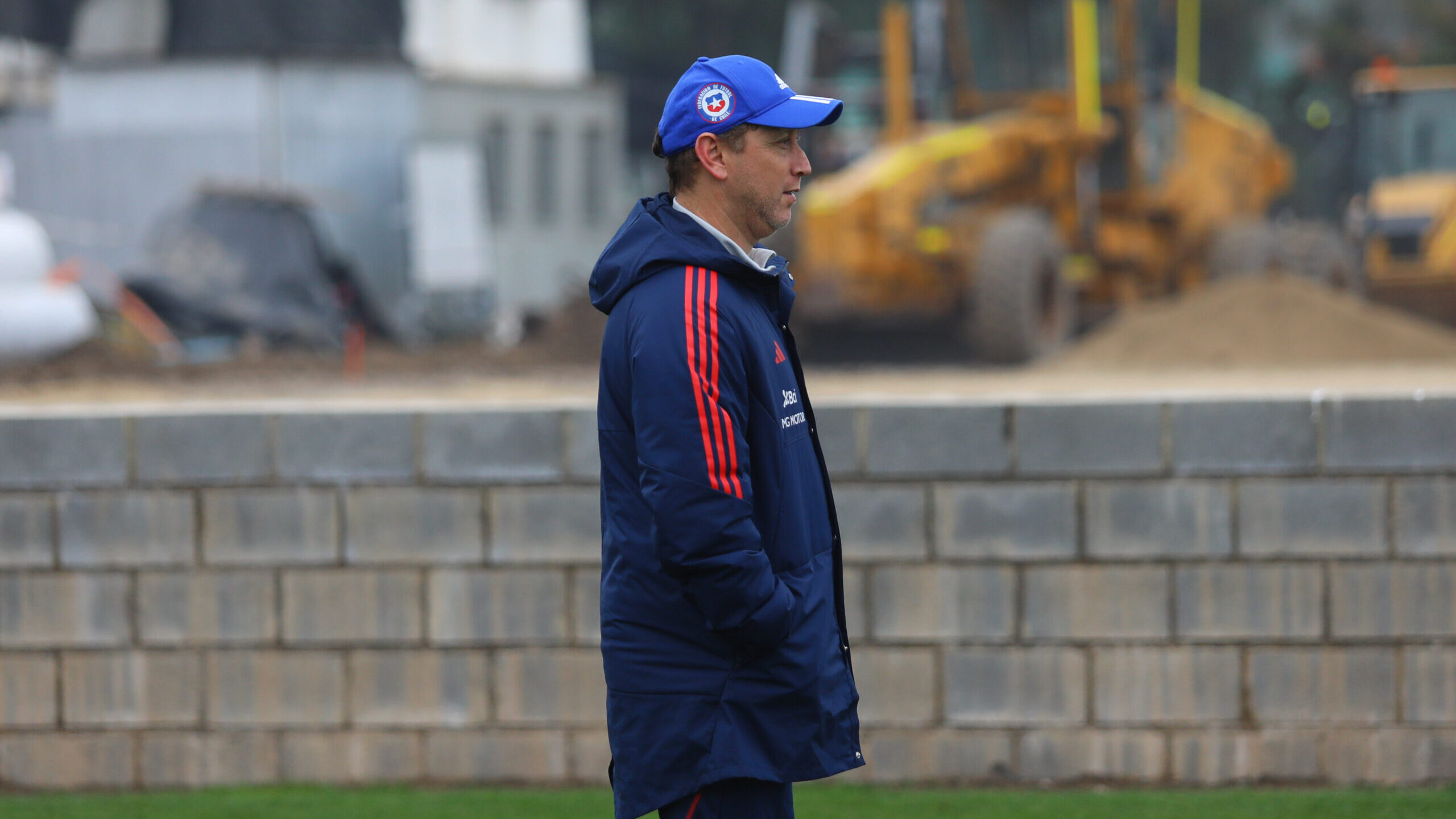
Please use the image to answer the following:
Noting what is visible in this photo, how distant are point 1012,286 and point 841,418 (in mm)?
6542

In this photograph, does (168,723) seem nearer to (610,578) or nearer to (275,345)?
(610,578)

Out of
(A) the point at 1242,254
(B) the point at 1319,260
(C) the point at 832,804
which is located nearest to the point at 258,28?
(A) the point at 1242,254

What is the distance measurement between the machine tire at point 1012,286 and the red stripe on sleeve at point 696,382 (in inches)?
361

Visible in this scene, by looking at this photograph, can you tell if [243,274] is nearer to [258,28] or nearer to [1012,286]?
[258,28]

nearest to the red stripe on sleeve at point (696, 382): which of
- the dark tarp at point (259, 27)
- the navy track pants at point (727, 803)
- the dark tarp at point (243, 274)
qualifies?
the navy track pants at point (727, 803)

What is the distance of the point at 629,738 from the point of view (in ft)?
8.92

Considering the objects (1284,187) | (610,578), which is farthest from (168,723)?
(1284,187)

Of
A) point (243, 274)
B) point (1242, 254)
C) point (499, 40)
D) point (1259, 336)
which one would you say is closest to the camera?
point (1259, 336)

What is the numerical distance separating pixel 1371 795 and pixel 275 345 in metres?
12.0

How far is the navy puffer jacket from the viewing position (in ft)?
8.39

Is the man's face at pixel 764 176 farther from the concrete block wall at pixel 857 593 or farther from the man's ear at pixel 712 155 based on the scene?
the concrete block wall at pixel 857 593

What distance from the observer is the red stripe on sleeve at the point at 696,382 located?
254 centimetres

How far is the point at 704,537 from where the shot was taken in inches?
99.7

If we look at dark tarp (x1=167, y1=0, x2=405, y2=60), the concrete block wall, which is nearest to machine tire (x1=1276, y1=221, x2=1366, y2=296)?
the concrete block wall
